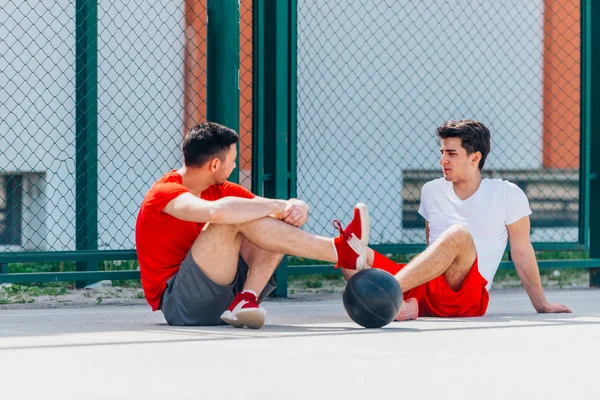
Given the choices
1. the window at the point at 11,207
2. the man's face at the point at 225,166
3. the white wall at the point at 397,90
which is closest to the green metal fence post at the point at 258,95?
the white wall at the point at 397,90

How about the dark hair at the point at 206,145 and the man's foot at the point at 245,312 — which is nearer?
the man's foot at the point at 245,312

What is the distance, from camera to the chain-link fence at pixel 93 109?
7.43 meters

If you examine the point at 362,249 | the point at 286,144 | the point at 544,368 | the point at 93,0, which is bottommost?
the point at 544,368

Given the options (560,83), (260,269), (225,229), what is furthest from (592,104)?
(225,229)

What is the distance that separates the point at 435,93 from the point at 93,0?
3.18 m

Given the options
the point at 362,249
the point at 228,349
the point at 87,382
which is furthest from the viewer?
the point at 362,249

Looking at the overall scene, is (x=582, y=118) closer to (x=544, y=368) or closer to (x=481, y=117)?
(x=481, y=117)

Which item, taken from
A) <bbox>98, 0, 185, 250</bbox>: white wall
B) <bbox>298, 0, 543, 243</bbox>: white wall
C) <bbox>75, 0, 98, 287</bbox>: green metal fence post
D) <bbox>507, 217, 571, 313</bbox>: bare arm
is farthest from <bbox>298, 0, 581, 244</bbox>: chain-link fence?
<bbox>507, 217, 571, 313</bbox>: bare arm

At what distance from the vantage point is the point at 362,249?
5059 millimetres

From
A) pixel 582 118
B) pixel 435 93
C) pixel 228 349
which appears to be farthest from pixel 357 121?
pixel 228 349

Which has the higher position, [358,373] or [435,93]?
[435,93]

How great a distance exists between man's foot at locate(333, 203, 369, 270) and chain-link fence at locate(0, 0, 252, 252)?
7.74 ft

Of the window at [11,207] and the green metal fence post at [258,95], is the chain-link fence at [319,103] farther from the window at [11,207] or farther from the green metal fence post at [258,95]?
the green metal fence post at [258,95]

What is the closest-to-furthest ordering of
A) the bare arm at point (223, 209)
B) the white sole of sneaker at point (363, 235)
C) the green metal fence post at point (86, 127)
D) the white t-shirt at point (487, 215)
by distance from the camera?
the bare arm at point (223, 209) < the white sole of sneaker at point (363, 235) < the white t-shirt at point (487, 215) < the green metal fence post at point (86, 127)
